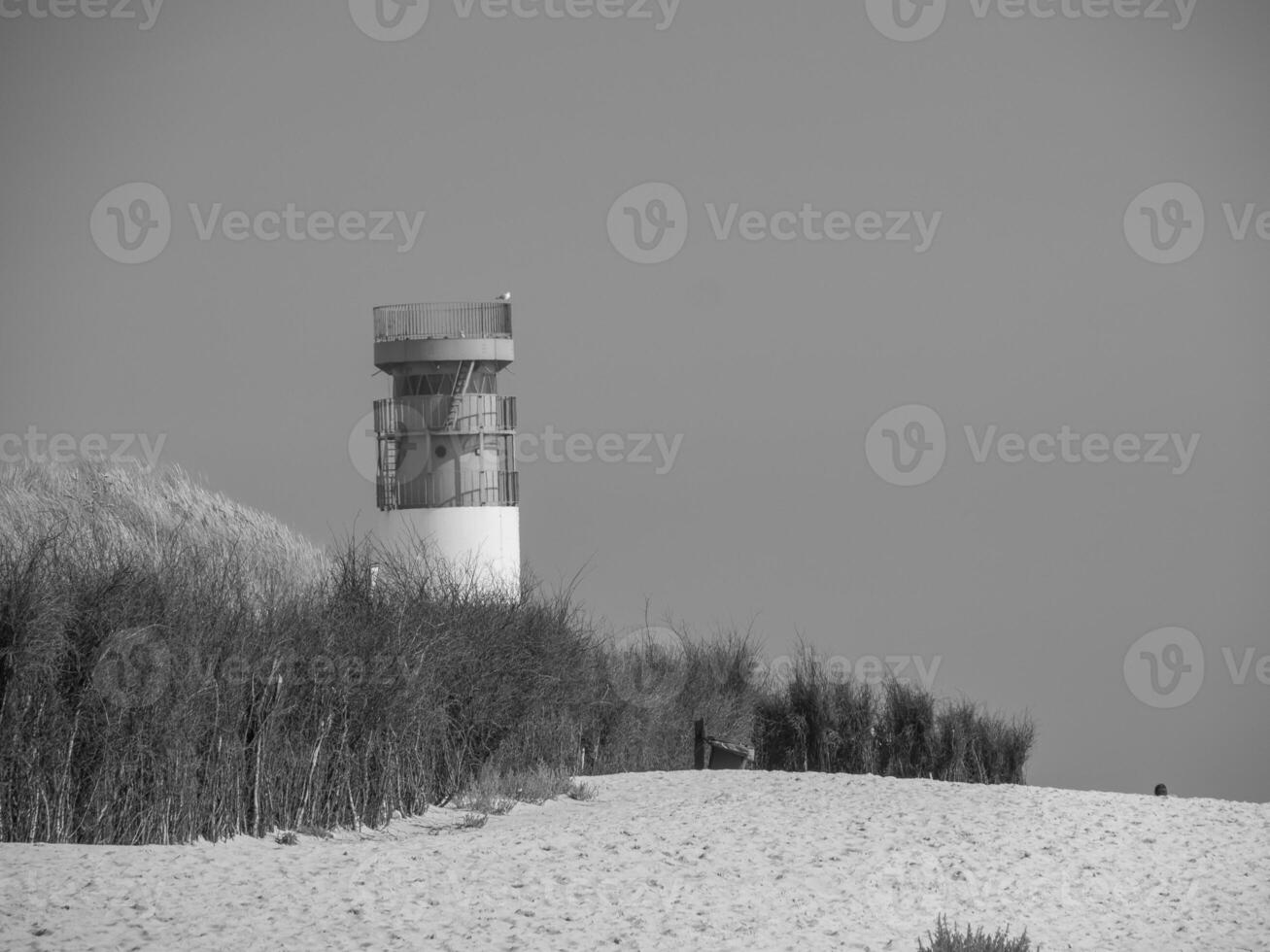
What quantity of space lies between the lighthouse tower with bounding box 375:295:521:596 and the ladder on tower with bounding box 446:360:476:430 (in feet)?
0.06

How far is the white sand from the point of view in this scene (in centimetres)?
991

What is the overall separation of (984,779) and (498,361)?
47.8 ft

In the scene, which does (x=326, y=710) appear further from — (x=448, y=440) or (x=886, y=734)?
(x=448, y=440)

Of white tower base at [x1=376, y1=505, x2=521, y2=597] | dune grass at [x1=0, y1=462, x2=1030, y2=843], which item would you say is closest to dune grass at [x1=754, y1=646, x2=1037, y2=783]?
dune grass at [x1=0, y1=462, x2=1030, y2=843]

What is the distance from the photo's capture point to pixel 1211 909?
466 inches

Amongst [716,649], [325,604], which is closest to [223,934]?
[325,604]

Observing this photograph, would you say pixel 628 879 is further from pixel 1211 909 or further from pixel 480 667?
pixel 480 667

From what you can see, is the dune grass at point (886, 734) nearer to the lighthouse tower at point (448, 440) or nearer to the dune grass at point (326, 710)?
the dune grass at point (326, 710)

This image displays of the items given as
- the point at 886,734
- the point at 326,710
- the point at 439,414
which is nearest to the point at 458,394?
the point at 439,414

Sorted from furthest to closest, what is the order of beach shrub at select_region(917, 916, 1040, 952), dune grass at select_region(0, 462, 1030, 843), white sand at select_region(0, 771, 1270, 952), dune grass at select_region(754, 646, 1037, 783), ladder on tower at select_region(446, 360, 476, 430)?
ladder on tower at select_region(446, 360, 476, 430) → dune grass at select_region(754, 646, 1037, 783) → dune grass at select_region(0, 462, 1030, 843) → white sand at select_region(0, 771, 1270, 952) → beach shrub at select_region(917, 916, 1040, 952)

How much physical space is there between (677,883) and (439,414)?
21.9 m

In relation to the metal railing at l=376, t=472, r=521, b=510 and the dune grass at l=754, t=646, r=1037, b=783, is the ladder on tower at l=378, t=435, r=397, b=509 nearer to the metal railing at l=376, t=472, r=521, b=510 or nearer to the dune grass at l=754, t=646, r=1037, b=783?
the metal railing at l=376, t=472, r=521, b=510

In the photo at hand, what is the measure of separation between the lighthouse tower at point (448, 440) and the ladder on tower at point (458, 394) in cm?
2

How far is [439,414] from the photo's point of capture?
32594 mm
